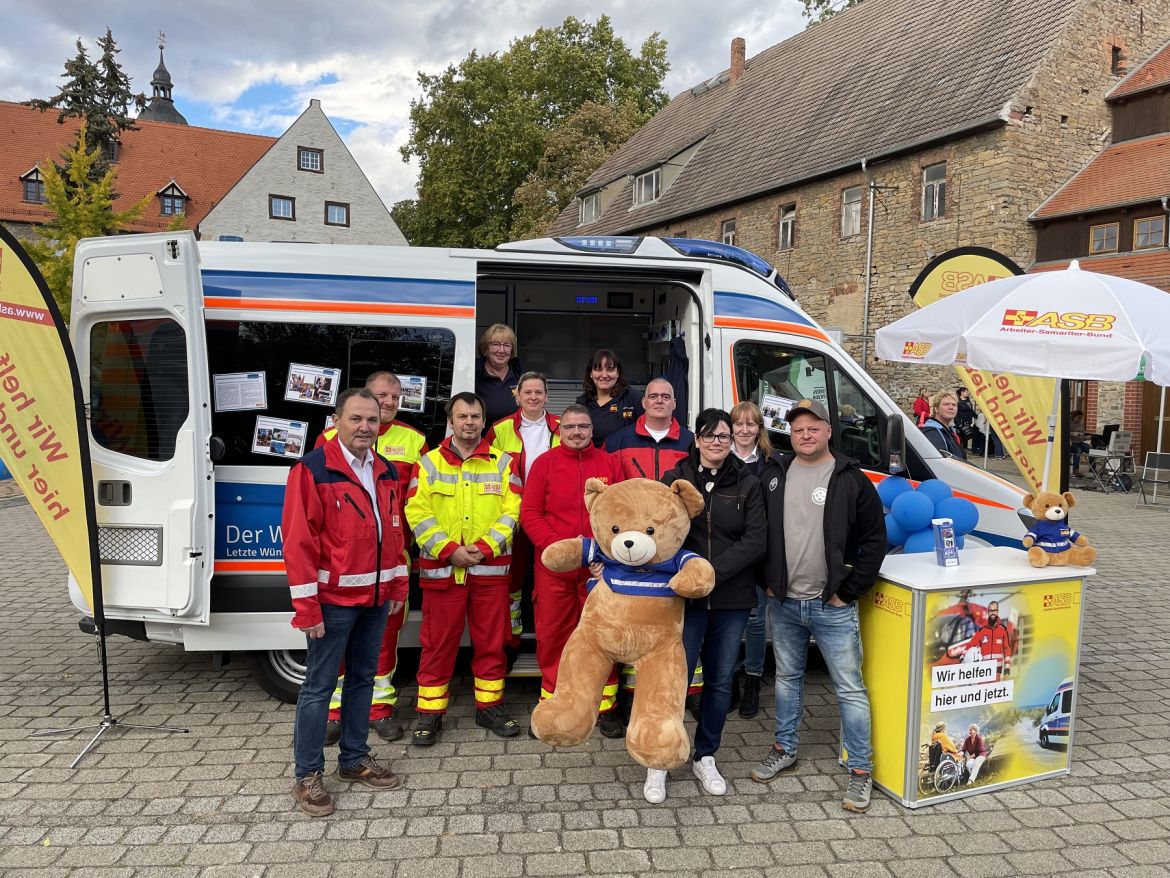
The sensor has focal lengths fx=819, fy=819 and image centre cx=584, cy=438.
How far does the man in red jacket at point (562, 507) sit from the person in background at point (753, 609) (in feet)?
2.15

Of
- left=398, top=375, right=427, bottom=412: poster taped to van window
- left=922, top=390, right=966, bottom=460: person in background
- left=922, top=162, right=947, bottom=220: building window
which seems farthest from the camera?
left=922, top=162, right=947, bottom=220: building window

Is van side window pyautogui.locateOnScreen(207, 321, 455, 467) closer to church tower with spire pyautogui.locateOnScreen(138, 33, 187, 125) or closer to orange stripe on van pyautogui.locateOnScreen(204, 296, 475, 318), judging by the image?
orange stripe on van pyautogui.locateOnScreen(204, 296, 475, 318)

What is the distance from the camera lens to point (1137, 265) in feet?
51.5

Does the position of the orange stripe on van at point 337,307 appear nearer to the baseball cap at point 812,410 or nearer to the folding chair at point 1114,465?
the baseball cap at point 812,410

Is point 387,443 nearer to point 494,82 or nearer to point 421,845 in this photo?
point 421,845

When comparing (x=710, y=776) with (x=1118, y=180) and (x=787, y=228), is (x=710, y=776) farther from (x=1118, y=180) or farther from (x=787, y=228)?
(x=787, y=228)

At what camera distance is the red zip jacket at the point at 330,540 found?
3270 millimetres

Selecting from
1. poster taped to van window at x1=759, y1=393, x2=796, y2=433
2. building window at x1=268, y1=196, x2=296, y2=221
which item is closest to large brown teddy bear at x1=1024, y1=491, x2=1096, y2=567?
poster taped to van window at x1=759, y1=393, x2=796, y2=433

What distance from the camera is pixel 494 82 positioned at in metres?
→ 36.0

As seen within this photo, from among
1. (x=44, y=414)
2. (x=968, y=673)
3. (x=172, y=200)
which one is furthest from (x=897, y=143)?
(x=172, y=200)

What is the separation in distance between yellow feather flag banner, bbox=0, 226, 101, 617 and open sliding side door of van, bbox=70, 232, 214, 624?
0.55 feet

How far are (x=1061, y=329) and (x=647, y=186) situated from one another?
26400mm

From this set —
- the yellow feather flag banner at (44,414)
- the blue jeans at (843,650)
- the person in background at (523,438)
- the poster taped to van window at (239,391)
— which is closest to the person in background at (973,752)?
the blue jeans at (843,650)

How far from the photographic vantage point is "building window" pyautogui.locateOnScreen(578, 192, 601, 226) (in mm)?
32281
